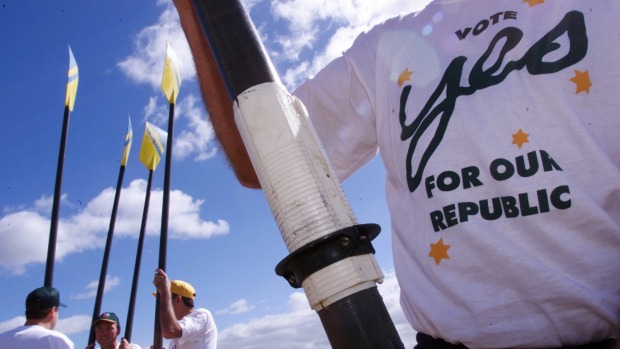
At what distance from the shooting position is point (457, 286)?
139 cm

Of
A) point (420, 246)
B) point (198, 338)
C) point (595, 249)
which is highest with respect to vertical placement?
point (198, 338)

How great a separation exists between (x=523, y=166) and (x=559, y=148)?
10 centimetres

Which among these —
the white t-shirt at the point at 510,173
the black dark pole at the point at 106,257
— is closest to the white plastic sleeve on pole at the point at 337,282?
the white t-shirt at the point at 510,173

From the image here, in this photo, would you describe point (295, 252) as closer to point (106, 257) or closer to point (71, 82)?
point (71, 82)

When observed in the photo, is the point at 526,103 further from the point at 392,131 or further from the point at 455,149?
the point at 392,131

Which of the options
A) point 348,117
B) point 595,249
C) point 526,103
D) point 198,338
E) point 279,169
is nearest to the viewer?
point 279,169

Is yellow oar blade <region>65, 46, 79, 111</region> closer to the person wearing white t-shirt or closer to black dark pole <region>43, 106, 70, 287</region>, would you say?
black dark pole <region>43, 106, 70, 287</region>

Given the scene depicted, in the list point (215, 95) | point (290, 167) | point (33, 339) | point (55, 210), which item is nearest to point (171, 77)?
point (55, 210)

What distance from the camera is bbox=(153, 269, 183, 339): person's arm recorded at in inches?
221

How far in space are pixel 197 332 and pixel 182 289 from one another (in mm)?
996

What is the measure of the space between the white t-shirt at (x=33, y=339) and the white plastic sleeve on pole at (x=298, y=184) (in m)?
5.01

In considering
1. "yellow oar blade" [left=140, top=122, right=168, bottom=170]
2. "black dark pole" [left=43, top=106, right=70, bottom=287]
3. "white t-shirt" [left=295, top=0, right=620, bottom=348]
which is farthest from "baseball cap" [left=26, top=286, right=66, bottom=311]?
"white t-shirt" [left=295, top=0, right=620, bottom=348]

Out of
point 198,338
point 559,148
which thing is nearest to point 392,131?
point 559,148

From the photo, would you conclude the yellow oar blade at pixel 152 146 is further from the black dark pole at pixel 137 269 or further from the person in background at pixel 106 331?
the person in background at pixel 106 331
